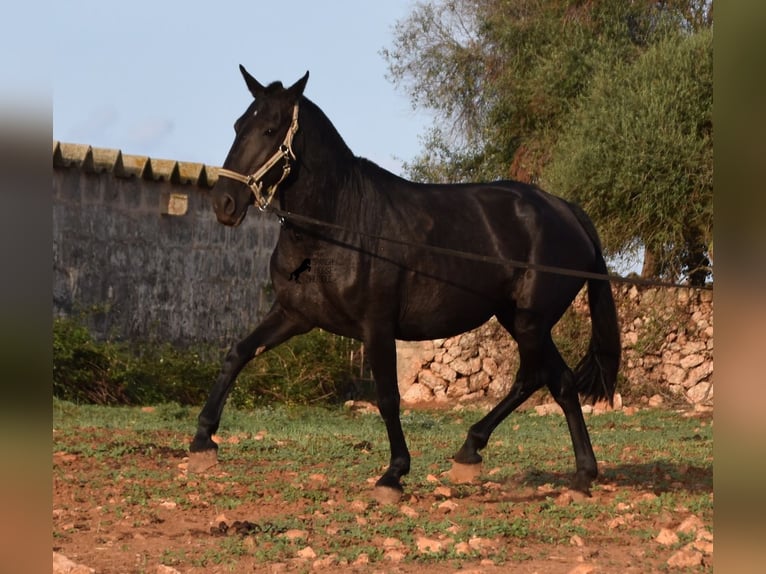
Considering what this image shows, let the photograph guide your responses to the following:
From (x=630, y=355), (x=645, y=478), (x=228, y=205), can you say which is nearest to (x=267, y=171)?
(x=228, y=205)

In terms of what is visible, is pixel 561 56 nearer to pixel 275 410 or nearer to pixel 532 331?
pixel 275 410

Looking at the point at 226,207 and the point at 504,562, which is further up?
the point at 226,207

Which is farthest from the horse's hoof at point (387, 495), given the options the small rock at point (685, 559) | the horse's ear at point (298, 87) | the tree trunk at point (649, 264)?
the tree trunk at point (649, 264)

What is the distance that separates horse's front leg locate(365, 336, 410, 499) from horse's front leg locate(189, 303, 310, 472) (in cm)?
58

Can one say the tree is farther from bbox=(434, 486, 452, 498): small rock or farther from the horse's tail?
bbox=(434, 486, 452, 498): small rock

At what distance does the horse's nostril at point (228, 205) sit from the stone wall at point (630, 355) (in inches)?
377

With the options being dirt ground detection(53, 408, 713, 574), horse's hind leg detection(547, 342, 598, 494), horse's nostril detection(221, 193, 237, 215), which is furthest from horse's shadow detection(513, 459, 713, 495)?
horse's nostril detection(221, 193, 237, 215)

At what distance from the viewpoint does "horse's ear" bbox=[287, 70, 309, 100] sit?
5.47 meters

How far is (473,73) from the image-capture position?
61.4 ft

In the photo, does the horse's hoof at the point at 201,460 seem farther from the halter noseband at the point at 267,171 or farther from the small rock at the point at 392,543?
the small rock at the point at 392,543

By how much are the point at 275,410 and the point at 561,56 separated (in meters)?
8.42

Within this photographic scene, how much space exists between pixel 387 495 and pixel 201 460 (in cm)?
121

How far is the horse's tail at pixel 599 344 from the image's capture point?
666cm
